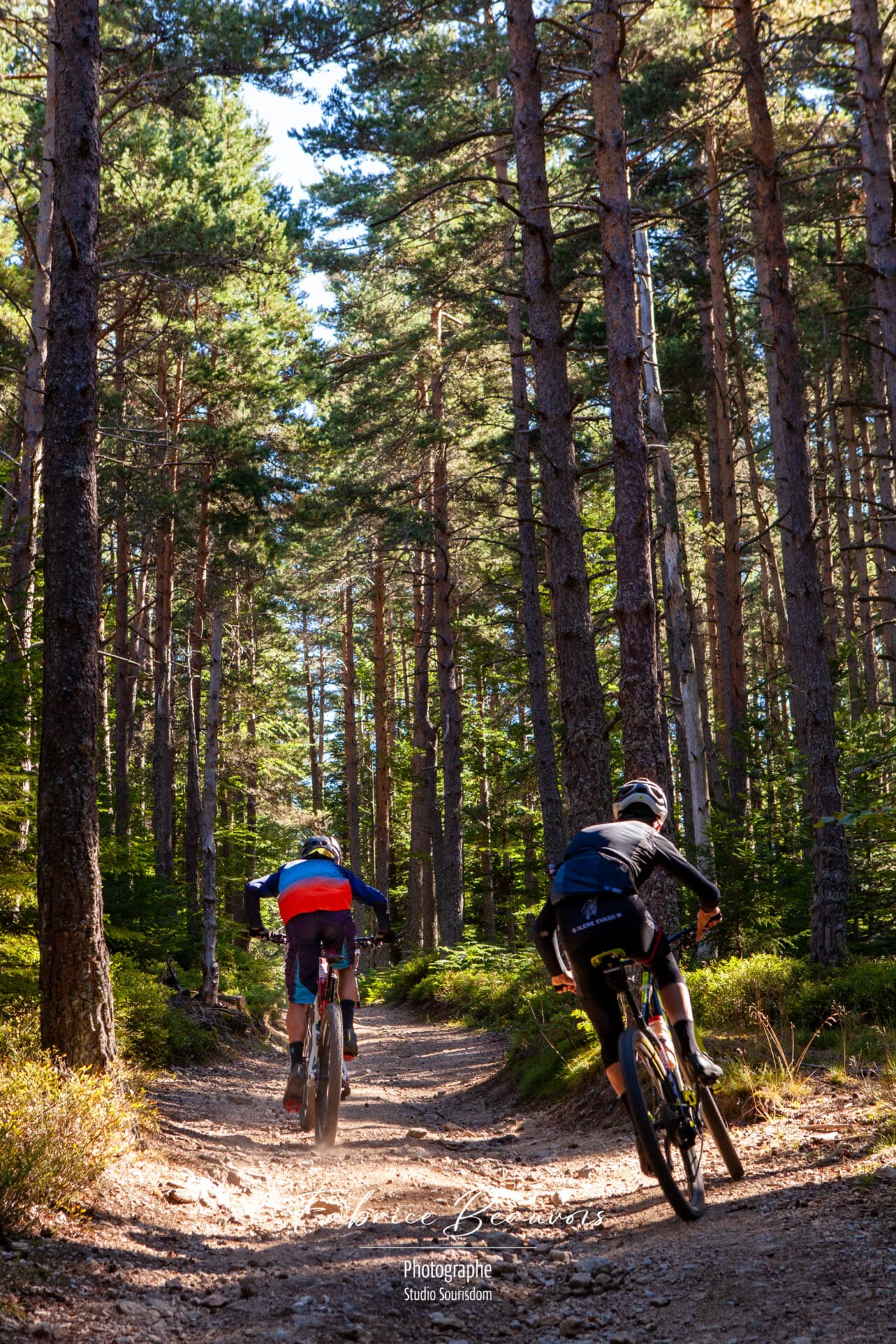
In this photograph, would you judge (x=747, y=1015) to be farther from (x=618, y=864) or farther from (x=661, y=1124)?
(x=618, y=864)

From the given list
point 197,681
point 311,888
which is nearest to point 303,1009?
point 311,888

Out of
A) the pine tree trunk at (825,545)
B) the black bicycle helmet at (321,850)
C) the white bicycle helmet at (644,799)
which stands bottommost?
the black bicycle helmet at (321,850)

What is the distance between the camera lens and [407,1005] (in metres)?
20.6

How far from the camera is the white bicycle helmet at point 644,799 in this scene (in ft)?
17.9

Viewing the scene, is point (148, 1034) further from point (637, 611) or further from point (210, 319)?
point (210, 319)

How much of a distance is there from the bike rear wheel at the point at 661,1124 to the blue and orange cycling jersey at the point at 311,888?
273cm

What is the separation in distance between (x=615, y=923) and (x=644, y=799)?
91 centimetres

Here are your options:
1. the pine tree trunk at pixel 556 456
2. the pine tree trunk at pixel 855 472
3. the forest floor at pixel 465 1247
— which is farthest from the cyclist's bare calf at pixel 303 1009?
the pine tree trunk at pixel 855 472

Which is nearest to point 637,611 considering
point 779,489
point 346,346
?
point 779,489

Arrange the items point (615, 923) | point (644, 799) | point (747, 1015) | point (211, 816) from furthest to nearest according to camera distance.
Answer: point (211, 816)
point (747, 1015)
point (644, 799)
point (615, 923)

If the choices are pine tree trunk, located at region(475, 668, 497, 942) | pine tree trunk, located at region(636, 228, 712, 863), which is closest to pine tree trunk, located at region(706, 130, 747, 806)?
pine tree trunk, located at region(636, 228, 712, 863)

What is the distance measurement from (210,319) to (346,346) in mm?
5220

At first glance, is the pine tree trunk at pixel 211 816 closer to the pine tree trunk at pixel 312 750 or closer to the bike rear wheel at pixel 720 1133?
the bike rear wheel at pixel 720 1133

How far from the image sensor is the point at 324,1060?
22.9 feet
